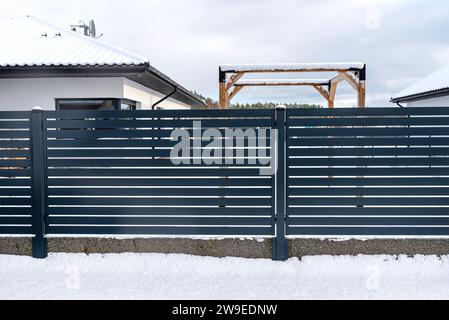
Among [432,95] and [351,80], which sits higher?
[432,95]

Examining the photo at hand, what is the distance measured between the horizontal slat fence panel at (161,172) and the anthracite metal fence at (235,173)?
0.04 feet

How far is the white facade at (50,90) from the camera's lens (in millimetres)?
A: 8109

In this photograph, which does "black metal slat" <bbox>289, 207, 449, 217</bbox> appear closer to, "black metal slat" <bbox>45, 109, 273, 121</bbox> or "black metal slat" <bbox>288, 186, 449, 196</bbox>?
"black metal slat" <bbox>288, 186, 449, 196</bbox>

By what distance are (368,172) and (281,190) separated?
1.01 meters

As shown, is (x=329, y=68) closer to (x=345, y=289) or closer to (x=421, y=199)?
(x=421, y=199)

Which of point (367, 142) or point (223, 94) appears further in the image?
point (223, 94)

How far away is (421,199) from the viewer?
4.20 metres

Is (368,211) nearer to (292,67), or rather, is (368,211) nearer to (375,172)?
(375,172)

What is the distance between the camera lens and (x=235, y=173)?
4.24m

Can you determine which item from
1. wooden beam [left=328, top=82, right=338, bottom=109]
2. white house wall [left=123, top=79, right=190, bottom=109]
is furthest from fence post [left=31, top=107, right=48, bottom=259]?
wooden beam [left=328, top=82, right=338, bottom=109]

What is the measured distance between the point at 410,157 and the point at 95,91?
6551 mm

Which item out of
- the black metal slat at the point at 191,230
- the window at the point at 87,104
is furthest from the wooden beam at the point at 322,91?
the black metal slat at the point at 191,230

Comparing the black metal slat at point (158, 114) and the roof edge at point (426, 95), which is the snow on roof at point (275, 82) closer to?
the roof edge at point (426, 95)

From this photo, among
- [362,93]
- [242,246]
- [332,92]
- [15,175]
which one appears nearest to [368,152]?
[242,246]
